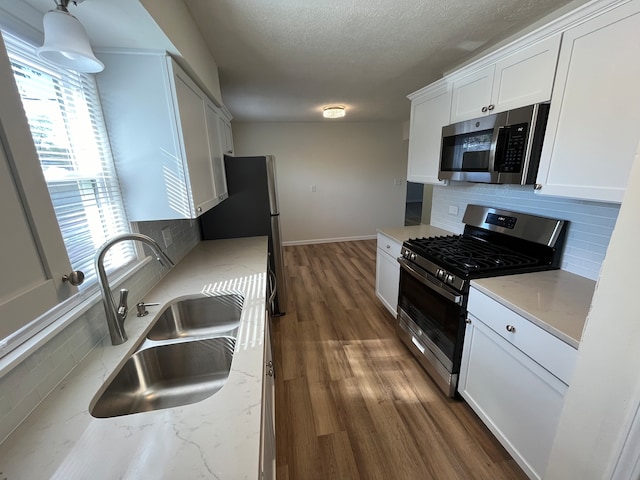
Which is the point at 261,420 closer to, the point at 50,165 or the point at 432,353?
the point at 50,165

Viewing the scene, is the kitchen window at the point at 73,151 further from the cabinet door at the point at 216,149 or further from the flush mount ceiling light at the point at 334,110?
the flush mount ceiling light at the point at 334,110

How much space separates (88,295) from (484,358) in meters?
1.94

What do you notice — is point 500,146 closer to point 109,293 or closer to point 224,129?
point 109,293

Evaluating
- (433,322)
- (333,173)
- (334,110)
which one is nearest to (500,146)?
(433,322)

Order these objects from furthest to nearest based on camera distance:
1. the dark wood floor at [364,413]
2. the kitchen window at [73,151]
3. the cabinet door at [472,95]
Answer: the cabinet door at [472,95], the dark wood floor at [364,413], the kitchen window at [73,151]

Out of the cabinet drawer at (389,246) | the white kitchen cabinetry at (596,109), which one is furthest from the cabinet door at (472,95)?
the cabinet drawer at (389,246)

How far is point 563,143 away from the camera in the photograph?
129 centimetres

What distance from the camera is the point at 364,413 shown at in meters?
1.66

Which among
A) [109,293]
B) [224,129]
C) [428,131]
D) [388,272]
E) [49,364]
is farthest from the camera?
[388,272]

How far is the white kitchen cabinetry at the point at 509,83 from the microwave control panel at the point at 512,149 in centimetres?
14

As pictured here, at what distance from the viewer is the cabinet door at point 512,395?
3.69 ft

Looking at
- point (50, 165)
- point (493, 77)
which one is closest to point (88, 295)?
point (50, 165)

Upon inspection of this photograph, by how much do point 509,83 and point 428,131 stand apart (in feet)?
2.52

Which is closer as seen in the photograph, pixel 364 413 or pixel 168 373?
pixel 168 373
